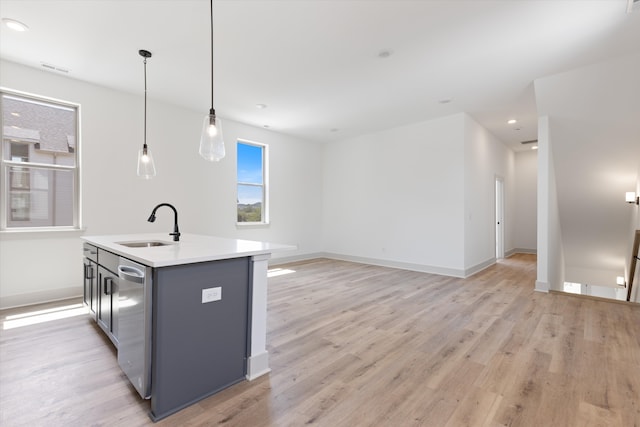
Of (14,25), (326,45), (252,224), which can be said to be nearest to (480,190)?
(326,45)

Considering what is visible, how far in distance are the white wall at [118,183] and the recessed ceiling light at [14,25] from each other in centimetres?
104

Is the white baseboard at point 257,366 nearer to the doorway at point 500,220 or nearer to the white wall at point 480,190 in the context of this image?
the white wall at point 480,190

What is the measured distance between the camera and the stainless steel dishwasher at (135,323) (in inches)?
67.9

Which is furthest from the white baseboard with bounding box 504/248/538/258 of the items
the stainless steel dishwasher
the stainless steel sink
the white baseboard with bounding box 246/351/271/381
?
the stainless steel dishwasher

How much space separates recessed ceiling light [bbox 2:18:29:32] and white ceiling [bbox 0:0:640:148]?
0.06 metres

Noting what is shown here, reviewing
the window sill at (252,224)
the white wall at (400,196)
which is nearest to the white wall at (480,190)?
the white wall at (400,196)

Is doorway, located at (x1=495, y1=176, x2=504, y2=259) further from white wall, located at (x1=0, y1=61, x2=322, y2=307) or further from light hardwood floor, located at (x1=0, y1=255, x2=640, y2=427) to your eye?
white wall, located at (x1=0, y1=61, x2=322, y2=307)

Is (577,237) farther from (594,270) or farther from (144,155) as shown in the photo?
(144,155)

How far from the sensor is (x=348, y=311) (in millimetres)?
3582

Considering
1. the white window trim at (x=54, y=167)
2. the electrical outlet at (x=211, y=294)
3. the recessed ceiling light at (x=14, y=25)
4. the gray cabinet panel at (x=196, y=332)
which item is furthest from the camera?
the white window trim at (x=54, y=167)

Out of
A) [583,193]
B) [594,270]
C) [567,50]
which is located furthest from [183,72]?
[594,270]

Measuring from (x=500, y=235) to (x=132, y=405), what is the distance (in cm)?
816

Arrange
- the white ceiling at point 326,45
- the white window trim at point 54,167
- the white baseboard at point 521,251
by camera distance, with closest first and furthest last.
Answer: the white ceiling at point 326,45 → the white window trim at point 54,167 → the white baseboard at point 521,251

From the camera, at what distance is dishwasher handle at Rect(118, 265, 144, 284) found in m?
1.79
